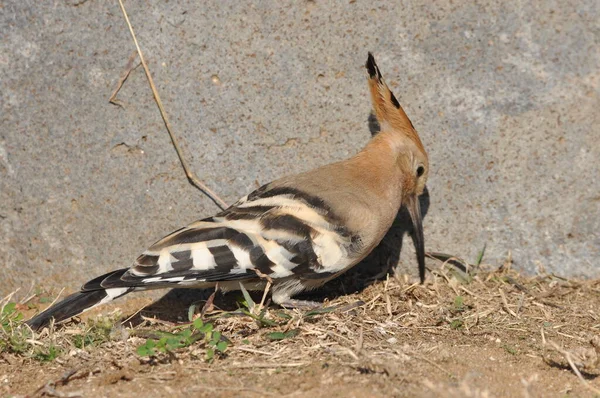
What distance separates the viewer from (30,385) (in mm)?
2586

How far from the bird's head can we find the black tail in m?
1.30

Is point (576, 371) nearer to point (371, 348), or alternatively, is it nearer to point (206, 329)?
point (371, 348)

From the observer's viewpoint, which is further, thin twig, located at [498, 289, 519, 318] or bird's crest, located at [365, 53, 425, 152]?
bird's crest, located at [365, 53, 425, 152]

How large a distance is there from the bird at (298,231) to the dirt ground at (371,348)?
0.14 m

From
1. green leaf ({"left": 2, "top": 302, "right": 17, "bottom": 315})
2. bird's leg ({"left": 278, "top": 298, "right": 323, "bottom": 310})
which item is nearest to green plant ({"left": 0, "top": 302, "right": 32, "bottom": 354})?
green leaf ({"left": 2, "top": 302, "right": 17, "bottom": 315})

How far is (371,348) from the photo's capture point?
105 inches

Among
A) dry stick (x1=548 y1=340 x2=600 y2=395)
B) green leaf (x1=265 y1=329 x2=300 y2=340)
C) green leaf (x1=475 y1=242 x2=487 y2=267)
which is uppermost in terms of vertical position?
green leaf (x1=265 y1=329 x2=300 y2=340)

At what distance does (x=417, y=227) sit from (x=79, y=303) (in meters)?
1.52

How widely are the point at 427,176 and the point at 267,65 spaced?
896mm

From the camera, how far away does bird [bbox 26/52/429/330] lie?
9.86 feet

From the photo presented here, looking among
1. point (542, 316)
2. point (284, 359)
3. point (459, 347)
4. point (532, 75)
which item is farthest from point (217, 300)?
point (532, 75)

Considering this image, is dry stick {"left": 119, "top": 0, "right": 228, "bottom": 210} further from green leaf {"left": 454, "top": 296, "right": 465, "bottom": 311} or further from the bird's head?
green leaf {"left": 454, "top": 296, "right": 465, "bottom": 311}

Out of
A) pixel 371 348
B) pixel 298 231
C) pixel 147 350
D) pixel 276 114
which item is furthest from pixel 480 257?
pixel 147 350

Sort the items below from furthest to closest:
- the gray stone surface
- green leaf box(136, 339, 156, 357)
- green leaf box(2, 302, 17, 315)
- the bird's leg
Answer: the gray stone surface, the bird's leg, green leaf box(2, 302, 17, 315), green leaf box(136, 339, 156, 357)
